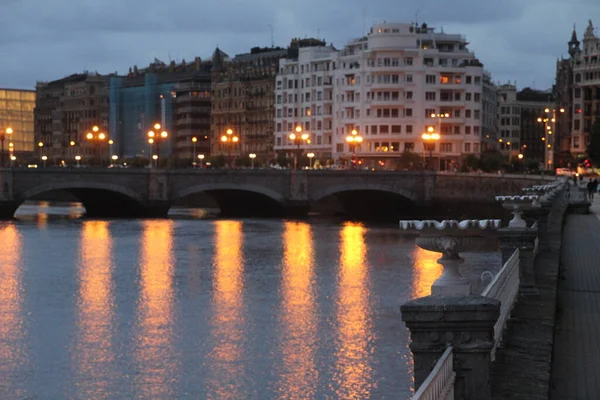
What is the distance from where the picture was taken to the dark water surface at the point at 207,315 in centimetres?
2634

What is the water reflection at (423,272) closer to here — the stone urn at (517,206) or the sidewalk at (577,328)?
the sidewalk at (577,328)

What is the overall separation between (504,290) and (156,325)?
21017 mm

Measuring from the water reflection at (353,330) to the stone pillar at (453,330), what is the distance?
14499 mm

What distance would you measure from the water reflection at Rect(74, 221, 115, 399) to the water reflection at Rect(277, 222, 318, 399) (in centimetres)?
400

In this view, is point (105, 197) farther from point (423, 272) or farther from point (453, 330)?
point (453, 330)

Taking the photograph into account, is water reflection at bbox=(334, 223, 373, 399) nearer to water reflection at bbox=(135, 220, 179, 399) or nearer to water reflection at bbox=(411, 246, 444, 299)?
water reflection at bbox=(411, 246, 444, 299)

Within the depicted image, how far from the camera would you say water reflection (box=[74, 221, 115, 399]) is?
2653 cm

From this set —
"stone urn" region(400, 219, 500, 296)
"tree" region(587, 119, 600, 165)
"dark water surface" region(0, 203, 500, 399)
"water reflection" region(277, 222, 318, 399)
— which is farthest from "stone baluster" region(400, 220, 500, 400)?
"tree" region(587, 119, 600, 165)

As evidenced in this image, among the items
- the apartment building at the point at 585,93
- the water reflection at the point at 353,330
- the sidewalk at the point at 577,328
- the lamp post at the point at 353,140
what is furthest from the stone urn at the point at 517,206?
the apartment building at the point at 585,93

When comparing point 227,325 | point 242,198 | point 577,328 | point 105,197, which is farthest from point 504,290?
point 242,198

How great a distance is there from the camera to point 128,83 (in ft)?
607

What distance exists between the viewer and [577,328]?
58.5 ft

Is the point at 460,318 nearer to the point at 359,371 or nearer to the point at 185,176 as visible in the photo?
the point at 359,371

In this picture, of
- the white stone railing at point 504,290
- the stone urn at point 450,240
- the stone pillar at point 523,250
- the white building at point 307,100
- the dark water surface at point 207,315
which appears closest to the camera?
the stone urn at point 450,240
